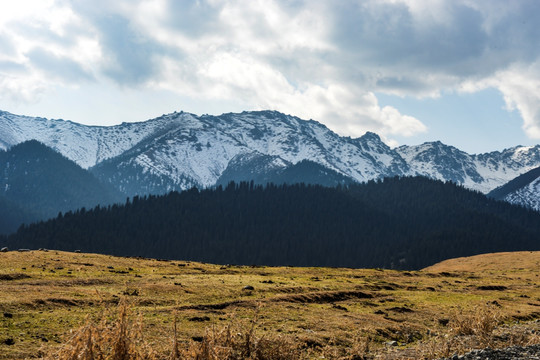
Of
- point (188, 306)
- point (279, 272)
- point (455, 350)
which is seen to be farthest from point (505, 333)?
point (279, 272)

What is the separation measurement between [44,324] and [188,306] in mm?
13049

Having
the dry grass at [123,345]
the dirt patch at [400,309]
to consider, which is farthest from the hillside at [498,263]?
the dry grass at [123,345]

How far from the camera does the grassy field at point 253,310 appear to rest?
28.9 metres

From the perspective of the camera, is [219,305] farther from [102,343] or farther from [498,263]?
[498,263]

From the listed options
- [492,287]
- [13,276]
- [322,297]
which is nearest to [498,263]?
[492,287]

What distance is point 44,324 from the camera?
31484 millimetres

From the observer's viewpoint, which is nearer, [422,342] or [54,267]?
[422,342]

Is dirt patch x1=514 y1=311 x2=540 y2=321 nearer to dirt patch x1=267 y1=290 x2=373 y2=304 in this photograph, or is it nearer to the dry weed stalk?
dirt patch x1=267 y1=290 x2=373 y2=304

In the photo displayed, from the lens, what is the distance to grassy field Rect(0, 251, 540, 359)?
2892 centimetres

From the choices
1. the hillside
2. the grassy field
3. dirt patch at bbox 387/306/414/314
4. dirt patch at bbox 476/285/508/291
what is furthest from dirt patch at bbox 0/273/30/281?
the hillside

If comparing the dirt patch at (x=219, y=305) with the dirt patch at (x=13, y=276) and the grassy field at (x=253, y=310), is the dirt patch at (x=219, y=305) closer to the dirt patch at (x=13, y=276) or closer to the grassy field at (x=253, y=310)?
the grassy field at (x=253, y=310)

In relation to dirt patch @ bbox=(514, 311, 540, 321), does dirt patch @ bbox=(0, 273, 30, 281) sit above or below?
above

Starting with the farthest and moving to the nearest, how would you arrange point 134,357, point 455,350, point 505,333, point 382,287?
point 382,287 → point 505,333 → point 455,350 → point 134,357

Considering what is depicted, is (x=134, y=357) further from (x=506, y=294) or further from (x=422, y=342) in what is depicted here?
(x=506, y=294)
